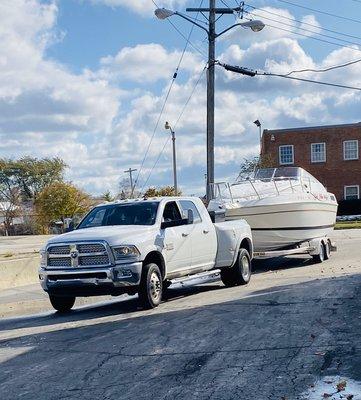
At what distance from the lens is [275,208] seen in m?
17.3

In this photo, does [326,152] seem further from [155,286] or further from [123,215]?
[155,286]

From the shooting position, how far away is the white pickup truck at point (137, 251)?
36.9 ft

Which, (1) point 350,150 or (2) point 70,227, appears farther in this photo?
(1) point 350,150

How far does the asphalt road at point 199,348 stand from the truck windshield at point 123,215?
5.18 feet

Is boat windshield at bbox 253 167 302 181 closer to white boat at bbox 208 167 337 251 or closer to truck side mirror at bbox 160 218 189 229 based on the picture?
white boat at bbox 208 167 337 251

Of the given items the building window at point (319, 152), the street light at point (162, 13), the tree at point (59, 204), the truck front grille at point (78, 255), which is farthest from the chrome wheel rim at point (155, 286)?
the tree at point (59, 204)

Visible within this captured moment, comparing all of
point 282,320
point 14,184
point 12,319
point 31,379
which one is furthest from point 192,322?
point 14,184

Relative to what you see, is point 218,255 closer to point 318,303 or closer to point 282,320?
point 318,303

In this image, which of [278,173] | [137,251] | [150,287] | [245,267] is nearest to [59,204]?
[278,173]

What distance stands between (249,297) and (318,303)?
1.63 meters

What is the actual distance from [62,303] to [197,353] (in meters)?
5.29

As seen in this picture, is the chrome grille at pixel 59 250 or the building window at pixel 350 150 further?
the building window at pixel 350 150

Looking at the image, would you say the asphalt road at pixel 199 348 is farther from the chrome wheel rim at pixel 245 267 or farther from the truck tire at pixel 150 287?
the chrome wheel rim at pixel 245 267

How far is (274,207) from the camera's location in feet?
56.7
